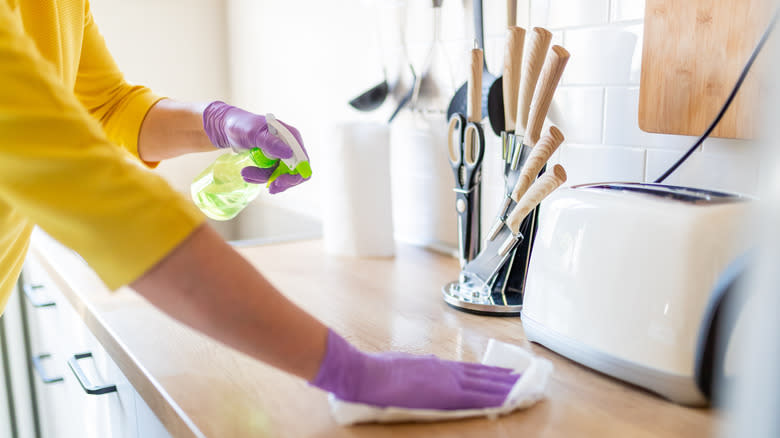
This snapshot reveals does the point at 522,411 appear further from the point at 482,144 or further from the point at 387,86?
the point at 387,86

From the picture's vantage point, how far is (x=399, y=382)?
0.61m

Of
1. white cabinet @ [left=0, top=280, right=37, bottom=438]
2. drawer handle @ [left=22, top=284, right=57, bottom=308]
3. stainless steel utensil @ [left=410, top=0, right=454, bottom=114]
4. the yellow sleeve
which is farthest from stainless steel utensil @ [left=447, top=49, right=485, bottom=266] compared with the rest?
white cabinet @ [left=0, top=280, right=37, bottom=438]

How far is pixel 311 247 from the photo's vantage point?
53.2 inches

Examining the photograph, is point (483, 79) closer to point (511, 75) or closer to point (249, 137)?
point (511, 75)

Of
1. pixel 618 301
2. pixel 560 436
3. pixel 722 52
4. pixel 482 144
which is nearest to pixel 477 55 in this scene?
pixel 482 144

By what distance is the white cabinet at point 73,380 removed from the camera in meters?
0.88

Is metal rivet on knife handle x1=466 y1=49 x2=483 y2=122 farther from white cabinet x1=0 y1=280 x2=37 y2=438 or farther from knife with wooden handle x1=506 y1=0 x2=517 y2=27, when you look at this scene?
white cabinet x1=0 y1=280 x2=37 y2=438

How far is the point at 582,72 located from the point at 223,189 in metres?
0.63

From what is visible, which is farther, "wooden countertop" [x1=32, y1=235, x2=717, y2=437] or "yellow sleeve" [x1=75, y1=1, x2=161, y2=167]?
"yellow sleeve" [x1=75, y1=1, x2=161, y2=167]

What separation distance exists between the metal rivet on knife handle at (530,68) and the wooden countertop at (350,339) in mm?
287

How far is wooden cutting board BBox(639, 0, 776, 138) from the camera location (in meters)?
0.74

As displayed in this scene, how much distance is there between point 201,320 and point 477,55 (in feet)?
1.95

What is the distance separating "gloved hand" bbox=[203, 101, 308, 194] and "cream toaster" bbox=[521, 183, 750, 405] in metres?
0.39

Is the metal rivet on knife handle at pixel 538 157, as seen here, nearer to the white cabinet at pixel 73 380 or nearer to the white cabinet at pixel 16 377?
the white cabinet at pixel 73 380
